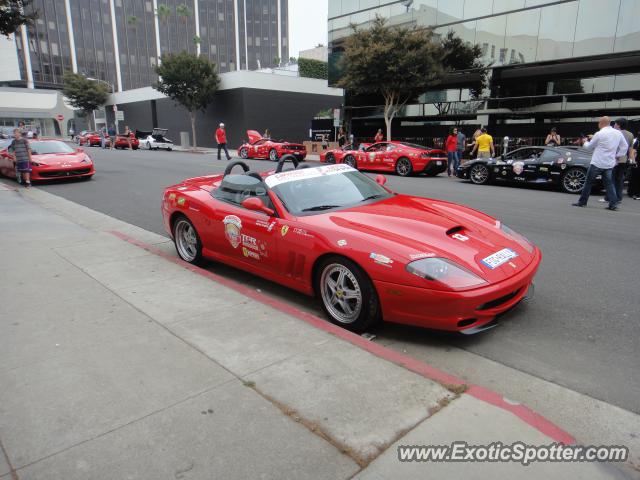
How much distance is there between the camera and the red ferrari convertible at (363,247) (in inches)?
134

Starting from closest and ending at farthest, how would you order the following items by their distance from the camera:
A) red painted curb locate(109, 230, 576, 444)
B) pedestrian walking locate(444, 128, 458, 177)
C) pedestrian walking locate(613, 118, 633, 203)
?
red painted curb locate(109, 230, 576, 444) < pedestrian walking locate(613, 118, 633, 203) < pedestrian walking locate(444, 128, 458, 177)

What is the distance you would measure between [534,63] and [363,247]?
2104cm

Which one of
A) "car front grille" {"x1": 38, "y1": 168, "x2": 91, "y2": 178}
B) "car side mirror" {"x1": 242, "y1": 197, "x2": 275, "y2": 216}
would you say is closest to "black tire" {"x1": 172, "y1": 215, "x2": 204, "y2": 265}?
"car side mirror" {"x1": 242, "y1": 197, "x2": 275, "y2": 216}

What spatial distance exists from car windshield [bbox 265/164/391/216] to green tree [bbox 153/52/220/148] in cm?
3452

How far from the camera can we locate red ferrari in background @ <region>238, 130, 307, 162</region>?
2294 cm

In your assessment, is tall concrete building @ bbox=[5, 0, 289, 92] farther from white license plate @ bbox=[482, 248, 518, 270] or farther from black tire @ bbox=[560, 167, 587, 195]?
white license plate @ bbox=[482, 248, 518, 270]

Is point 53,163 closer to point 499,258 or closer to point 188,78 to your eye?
point 499,258

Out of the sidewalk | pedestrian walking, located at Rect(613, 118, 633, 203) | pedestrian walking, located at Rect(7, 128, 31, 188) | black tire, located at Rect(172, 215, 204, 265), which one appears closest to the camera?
the sidewalk

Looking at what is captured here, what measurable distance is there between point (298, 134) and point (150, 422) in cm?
4012

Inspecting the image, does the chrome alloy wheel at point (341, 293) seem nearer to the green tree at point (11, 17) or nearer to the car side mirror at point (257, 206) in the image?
the car side mirror at point (257, 206)

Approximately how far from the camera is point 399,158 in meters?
15.9

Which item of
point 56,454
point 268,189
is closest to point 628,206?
point 268,189

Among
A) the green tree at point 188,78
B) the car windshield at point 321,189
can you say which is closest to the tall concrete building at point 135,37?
the green tree at point 188,78

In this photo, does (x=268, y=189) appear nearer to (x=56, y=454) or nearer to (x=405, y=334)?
(x=405, y=334)
